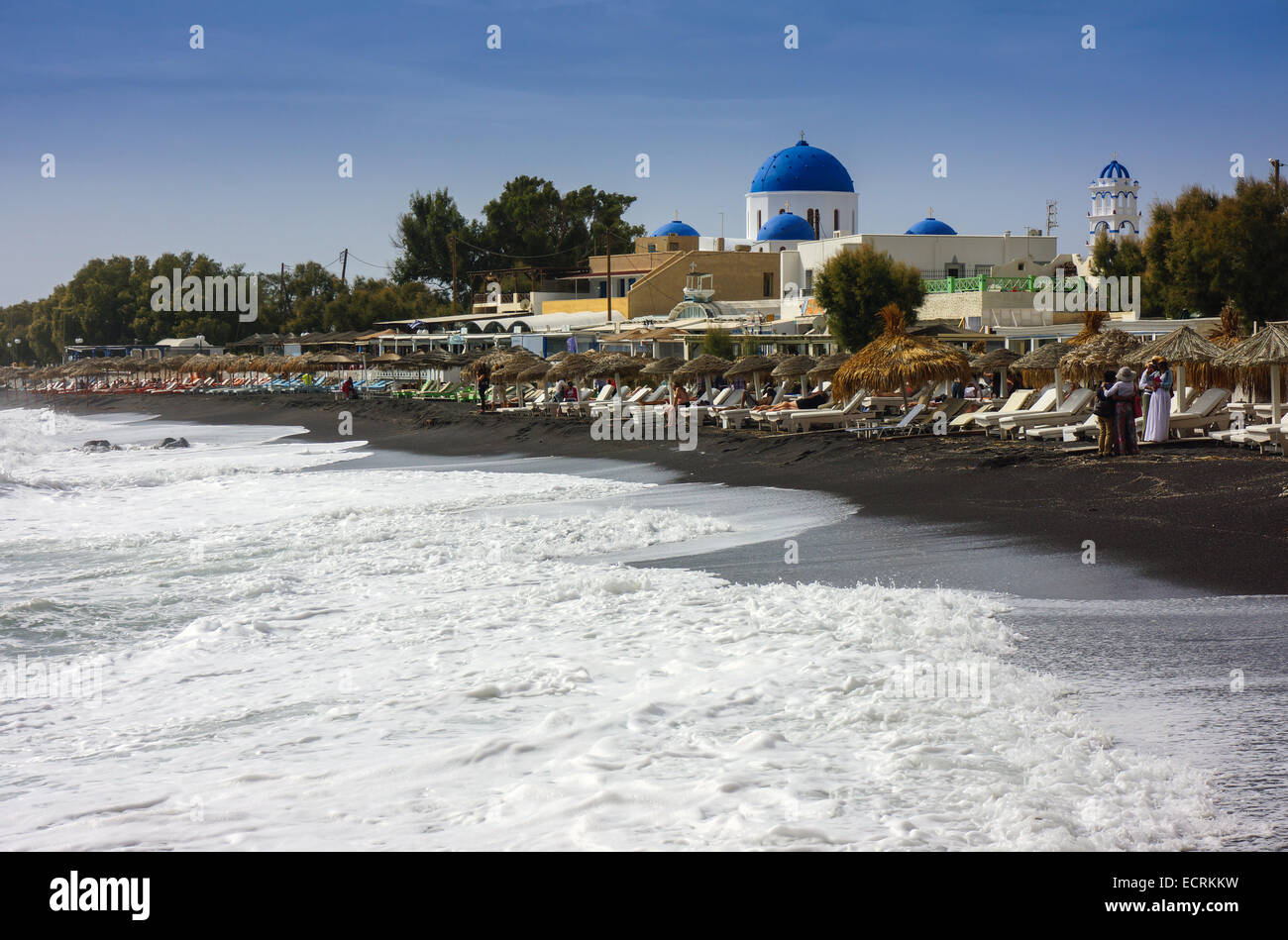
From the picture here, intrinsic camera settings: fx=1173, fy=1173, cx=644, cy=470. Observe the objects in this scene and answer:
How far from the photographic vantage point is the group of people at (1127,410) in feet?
55.9

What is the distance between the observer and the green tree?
3897 cm

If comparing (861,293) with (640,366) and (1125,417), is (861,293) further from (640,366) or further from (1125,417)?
(1125,417)

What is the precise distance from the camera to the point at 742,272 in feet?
192

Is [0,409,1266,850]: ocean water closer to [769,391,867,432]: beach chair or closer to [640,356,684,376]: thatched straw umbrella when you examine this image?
[769,391,867,432]: beach chair

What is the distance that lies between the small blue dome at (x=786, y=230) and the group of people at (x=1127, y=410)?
4495 centimetres

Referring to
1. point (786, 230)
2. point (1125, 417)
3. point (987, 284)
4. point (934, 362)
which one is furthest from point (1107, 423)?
point (786, 230)

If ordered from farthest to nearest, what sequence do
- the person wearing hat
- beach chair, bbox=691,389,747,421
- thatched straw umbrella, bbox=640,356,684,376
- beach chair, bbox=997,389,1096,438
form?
thatched straw umbrella, bbox=640,356,684,376 < beach chair, bbox=691,389,747,421 < beach chair, bbox=997,389,1096,438 < the person wearing hat

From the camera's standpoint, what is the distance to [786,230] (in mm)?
62656

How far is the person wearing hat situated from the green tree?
70.8ft

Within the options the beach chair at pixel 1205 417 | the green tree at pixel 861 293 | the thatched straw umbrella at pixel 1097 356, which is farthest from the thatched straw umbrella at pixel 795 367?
the beach chair at pixel 1205 417

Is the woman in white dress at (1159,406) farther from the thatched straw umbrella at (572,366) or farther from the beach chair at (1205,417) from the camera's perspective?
the thatched straw umbrella at (572,366)

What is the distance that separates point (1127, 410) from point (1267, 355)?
6.42ft

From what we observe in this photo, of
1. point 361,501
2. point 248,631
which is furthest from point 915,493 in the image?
point 248,631

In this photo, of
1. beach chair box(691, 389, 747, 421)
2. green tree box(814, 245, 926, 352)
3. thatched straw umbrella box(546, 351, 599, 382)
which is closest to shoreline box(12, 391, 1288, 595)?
beach chair box(691, 389, 747, 421)
